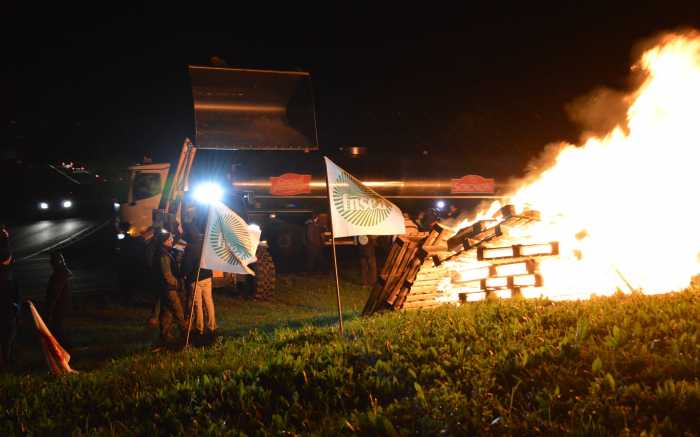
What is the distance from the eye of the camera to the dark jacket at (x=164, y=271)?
1005 cm

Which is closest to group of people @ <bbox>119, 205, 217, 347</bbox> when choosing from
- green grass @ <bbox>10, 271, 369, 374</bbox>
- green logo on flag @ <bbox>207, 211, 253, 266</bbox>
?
green grass @ <bbox>10, 271, 369, 374</bbox>

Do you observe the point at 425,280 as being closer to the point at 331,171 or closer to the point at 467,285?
the point at 467,285

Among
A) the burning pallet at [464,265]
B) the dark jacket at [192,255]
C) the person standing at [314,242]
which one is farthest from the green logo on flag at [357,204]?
the person standing at [314,242]

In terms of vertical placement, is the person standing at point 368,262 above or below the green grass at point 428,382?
above

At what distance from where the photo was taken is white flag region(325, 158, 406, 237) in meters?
7.90

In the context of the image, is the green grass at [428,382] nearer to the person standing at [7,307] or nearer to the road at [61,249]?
the person standing at [7,307]

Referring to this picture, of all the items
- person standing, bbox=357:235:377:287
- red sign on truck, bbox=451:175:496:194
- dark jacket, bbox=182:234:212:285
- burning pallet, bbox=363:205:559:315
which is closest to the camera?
burning pallet, bbox=363:205:559:315

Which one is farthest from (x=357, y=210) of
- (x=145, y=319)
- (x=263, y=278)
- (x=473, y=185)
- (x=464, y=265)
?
(x=473, y=185)

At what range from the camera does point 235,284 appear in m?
14.6

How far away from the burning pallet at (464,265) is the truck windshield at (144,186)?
348 inches

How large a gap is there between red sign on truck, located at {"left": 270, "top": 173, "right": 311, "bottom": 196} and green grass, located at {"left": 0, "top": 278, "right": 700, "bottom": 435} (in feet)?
36.5

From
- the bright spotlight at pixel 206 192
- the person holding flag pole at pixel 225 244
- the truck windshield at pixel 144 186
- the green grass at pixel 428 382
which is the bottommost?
the green grass at pixel 428 382

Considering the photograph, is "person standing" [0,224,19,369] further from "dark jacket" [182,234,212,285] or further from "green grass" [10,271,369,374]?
"dark jacket" [182,234,212,285]

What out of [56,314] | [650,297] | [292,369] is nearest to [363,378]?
[292,369]
